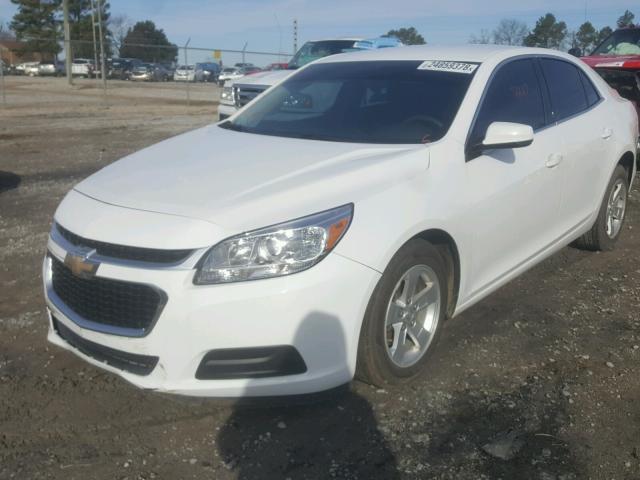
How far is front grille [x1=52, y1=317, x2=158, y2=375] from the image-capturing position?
2.96 m

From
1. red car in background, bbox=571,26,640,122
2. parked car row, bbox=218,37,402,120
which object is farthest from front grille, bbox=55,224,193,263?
red car in background, bbox=571,26,640,122

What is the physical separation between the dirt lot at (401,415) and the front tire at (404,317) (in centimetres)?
16

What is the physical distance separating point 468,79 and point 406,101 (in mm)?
389

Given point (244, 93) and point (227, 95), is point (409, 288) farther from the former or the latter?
point (227, 95)

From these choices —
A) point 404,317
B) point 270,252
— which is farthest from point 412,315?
point 270,252

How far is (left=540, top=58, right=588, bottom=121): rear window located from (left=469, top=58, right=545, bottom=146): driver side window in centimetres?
19

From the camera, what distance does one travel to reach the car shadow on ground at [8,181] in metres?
8.43

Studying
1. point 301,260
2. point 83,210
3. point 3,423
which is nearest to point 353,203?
point 301,260

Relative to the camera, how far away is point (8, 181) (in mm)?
8727

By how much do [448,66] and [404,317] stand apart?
173 cm

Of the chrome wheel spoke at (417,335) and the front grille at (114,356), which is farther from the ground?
the front grille at (114,356)

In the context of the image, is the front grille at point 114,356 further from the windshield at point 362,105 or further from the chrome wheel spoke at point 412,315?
the windshield at point 362,105

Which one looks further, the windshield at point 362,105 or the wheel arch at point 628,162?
the wheel arch at point 628,162

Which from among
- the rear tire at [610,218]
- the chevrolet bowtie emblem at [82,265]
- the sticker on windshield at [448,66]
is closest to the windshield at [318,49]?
the rear tire at [610,218]
